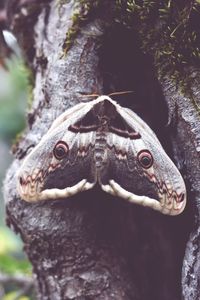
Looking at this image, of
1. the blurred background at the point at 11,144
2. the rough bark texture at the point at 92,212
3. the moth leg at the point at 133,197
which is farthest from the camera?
the blurred background at the point at 11,144

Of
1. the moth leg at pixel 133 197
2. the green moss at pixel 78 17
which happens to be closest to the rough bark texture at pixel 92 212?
the green moss at pixel 78 17

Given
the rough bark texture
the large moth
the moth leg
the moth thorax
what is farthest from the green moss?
the moth leg

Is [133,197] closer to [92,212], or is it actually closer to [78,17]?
[92,212]

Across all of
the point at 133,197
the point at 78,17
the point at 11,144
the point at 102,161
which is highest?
the point at 11,144

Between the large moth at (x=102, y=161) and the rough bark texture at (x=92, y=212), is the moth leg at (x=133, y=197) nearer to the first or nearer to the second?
the large moth at (x=102, y=161)

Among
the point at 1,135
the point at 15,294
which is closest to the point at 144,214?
the point at 15,294

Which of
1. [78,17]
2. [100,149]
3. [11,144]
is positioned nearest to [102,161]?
[100,149]

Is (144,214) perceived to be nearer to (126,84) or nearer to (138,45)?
(126,84)

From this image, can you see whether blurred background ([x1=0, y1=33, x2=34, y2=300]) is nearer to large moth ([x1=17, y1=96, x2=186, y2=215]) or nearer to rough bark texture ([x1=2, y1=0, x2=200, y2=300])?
rough bark texture ([x1=2, y1=0, x2=200, y2=300])
